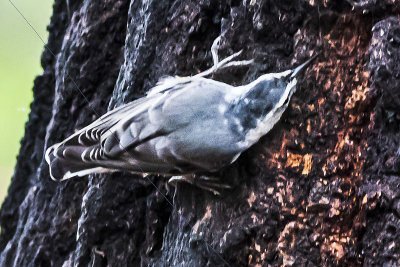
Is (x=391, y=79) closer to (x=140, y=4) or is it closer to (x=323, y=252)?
(x=323, y=252)

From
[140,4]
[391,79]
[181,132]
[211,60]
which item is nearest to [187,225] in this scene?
[181,132]

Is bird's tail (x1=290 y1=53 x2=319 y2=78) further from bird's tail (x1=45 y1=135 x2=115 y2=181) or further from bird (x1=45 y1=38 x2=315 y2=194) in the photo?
bird's tail (x1=45 y1=135 x2=115 y2=181)

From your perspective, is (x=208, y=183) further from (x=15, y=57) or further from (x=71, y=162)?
(x=15, y=57)

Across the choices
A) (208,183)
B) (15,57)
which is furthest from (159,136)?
(15,57)

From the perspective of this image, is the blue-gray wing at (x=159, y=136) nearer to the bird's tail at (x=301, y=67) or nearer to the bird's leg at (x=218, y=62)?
the bird's leg at (x=218, y=62)

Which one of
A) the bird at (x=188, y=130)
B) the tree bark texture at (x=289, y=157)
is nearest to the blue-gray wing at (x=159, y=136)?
the bird at (x=188, y=130)

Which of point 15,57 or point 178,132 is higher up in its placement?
point 15,57
